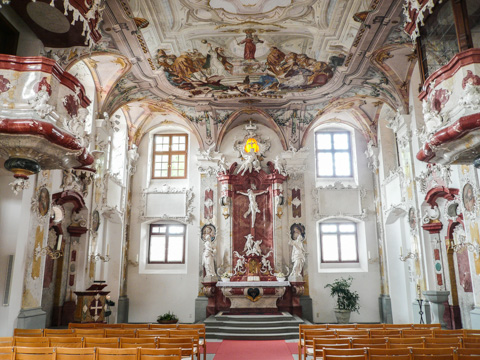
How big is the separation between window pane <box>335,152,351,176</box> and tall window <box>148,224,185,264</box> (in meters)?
6.69

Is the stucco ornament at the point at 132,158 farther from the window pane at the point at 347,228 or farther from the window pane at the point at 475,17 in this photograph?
the window pane at the point at 475,17

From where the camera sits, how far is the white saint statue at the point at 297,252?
1473 centimetres

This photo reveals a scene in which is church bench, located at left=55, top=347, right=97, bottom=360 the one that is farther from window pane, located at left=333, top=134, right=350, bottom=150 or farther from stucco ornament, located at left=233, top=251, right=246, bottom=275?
window pane, located at left=333, top=134, right=350, bottom=150

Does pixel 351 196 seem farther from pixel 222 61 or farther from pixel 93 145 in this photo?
pixel 93 145

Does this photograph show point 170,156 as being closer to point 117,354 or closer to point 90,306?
point 90,306

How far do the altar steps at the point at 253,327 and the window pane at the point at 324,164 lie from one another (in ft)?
20.4

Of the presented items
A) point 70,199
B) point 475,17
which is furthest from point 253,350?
point 475,17

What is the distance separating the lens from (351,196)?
16.0m

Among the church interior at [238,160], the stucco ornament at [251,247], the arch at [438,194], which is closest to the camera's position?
the church interior at [238,160]

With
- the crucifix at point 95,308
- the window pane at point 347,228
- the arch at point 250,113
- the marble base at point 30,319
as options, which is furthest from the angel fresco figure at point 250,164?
the marble base at point 30,319

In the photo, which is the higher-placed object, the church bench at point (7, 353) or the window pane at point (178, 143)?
the window pane at point (178, 143)

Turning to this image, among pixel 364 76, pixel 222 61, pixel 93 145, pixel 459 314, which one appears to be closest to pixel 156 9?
pixel 222 61

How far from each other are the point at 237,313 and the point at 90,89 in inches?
342

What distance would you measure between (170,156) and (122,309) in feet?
20.4
